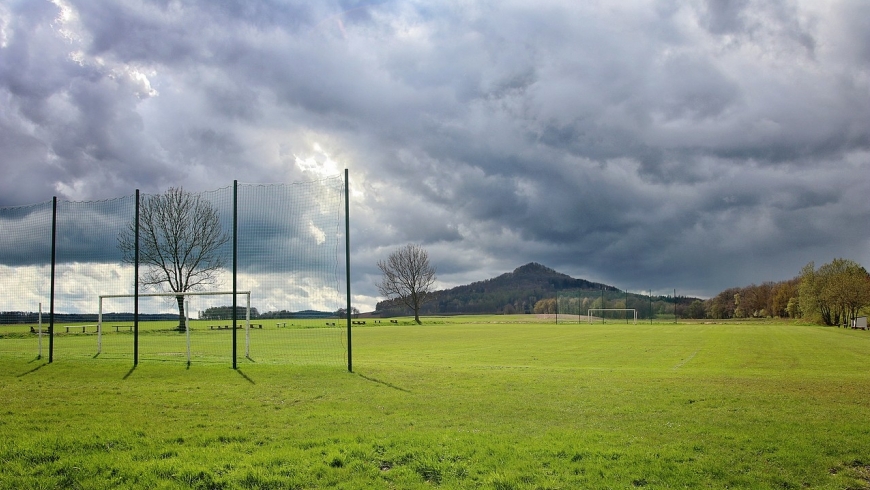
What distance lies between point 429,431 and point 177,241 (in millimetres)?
20099

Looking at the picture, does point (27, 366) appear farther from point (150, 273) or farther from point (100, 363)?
point (150, 273)

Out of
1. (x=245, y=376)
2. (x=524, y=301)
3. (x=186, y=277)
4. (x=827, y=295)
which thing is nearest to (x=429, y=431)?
(x=245, y=376)

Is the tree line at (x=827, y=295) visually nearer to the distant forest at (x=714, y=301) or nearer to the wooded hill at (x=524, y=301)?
the distant forest at (x=714, y=301)

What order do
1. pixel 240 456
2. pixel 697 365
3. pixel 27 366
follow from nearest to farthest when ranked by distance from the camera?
pixel 240 456, pixel 27 366, pixel 697 365

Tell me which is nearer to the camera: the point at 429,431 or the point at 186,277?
the point at 429,431

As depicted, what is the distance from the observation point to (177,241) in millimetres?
24500

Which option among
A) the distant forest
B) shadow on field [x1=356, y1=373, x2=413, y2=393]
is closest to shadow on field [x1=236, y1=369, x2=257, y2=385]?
shadow on field [x1=356, y1=373, x2=413, y2=393]

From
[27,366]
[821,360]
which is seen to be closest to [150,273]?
[27,366]

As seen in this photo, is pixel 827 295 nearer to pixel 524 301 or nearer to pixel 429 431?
Result: pixel 524 301

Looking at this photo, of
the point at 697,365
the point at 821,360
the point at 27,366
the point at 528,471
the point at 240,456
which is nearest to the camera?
the point at 528,471

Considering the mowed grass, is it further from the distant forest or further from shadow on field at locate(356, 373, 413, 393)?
the distant forest

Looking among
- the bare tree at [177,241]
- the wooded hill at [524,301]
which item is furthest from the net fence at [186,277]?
the wooded hill at [524,301]

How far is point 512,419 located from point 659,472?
281 centimetres

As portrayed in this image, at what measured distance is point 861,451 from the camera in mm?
7320
